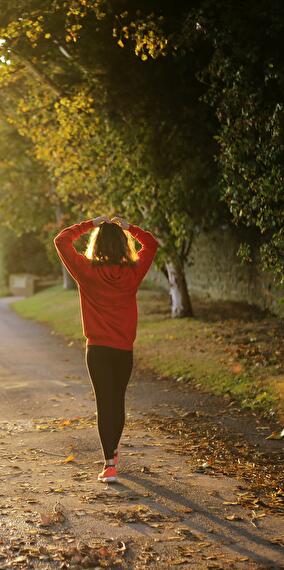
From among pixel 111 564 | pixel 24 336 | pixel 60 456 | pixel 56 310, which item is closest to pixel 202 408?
pixel 60 456

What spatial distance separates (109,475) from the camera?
7.09 metres

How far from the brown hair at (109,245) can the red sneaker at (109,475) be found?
1657 millimetres

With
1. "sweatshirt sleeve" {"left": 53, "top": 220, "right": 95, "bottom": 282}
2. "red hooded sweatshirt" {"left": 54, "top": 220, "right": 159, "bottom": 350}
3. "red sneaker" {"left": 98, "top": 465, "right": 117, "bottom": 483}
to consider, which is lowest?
"red sneaker" {"left": 98, "top": 465, "right": 117, "bottom": 483}

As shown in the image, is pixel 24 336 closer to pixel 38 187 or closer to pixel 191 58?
pixel 191 58

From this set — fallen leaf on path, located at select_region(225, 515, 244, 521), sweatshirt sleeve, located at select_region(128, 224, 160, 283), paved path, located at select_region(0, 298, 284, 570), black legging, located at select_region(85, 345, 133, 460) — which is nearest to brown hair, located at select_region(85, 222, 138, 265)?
sweatshirt sleeve, located at select_region(128, 224, 160, 283)

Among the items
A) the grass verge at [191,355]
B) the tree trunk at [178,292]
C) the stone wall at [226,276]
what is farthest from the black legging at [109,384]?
the tree trunk at [178,292]

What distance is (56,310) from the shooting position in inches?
1110

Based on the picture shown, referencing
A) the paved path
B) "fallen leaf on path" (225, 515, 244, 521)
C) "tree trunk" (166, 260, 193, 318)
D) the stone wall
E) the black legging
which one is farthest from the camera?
"tree trunk" (166, 260, 193, 318)

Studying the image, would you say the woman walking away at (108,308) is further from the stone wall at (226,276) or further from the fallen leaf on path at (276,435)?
the stone wall at (226,276)

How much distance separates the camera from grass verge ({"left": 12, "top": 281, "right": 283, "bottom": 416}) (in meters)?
11.5

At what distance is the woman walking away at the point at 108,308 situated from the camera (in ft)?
23.0

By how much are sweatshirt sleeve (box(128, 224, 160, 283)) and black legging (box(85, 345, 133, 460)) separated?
25.6 inches

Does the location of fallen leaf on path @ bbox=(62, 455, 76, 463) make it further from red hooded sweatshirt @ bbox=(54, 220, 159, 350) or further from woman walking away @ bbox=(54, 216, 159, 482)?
red hooded sweatshirt @ bbox=(54, 220, 159, 350)

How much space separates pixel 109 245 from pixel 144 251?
55 centimetres
